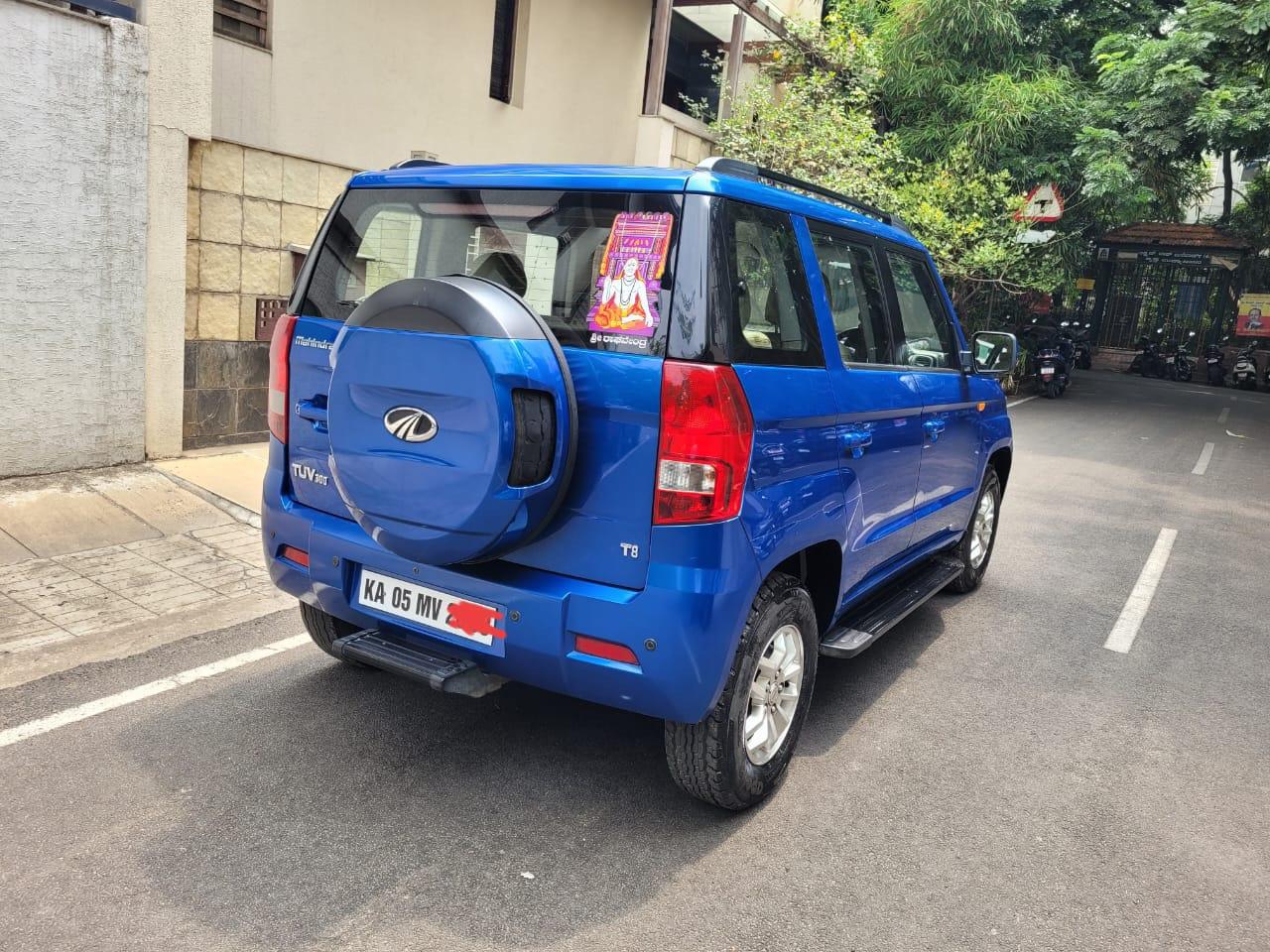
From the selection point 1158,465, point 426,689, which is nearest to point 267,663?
point 426,689

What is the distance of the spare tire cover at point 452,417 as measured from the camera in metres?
2.67

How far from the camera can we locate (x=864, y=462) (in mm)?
3680

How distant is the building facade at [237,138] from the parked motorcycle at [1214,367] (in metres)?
22.1

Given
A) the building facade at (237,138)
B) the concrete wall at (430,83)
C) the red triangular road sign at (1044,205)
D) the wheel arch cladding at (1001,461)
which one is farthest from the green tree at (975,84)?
the wheel arch cladding at (1001,461)

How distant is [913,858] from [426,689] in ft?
6.35

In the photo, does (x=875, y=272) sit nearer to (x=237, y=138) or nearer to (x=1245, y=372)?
(x=237, y=138)

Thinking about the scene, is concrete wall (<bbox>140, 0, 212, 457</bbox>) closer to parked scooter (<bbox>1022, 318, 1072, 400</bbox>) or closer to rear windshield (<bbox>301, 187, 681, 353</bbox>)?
rear windshield (<bbox>301, 187, 681, 353</bbox>)

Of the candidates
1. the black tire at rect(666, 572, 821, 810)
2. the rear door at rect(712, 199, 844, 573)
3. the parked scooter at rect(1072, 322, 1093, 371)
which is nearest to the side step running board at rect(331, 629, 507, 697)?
the black tire at rect(666, 572, 821, 810)

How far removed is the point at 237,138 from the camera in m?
7.59

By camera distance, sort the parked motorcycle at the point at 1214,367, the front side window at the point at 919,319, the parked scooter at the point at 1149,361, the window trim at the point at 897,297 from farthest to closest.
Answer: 1. the parked scooter at the point at 1149,361
2. the parked motorcycle at the point at 1214,367
3. the front side window at the point at 919,319
4. the window trim at the point at 897,297

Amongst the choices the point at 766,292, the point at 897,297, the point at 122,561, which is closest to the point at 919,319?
the point at 897,297

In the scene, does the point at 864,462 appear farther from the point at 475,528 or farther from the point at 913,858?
the point at 475,528

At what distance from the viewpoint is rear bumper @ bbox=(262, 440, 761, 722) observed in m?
2.76

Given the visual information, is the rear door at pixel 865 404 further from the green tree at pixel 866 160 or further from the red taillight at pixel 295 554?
the green tree at pixel 866 160
